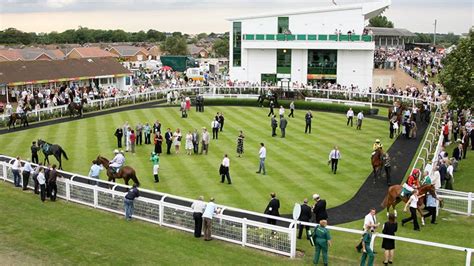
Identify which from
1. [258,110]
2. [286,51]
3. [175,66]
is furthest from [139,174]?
[175,66]

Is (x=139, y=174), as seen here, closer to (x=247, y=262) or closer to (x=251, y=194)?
(x=251, y=194)

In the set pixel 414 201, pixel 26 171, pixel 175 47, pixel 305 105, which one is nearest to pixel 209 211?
pixel 414 201

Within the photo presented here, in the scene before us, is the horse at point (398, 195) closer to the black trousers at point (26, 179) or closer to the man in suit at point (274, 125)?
the black trousers at point (26, 179)

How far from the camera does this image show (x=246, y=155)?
80.2 ft

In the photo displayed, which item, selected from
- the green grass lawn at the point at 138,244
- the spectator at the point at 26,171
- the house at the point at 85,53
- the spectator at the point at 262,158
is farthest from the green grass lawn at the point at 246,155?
the house at the point at 85,53

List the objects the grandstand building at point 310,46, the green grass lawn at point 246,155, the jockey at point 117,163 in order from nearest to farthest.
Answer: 1. the green grass lawn at point 246,155
2. the jockey at point 117,163
3. the grandstand building at point 310,46

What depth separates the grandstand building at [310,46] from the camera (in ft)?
162

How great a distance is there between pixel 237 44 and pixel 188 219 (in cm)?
4068

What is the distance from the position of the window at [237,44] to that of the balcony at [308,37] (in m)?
1.50

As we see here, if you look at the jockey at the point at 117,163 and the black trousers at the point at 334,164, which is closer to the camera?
the jockey at the point at 117,163

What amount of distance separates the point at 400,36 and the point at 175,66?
166ft

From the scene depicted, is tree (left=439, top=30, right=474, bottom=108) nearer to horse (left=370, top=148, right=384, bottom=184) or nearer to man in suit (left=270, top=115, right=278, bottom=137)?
horse (left=370, top=148, right=384, bottom=184)

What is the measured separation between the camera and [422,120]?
33.5 meters

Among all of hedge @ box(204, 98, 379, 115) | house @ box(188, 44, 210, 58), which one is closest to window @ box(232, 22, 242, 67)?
hedge @ box(204, 98, 379, 115)
